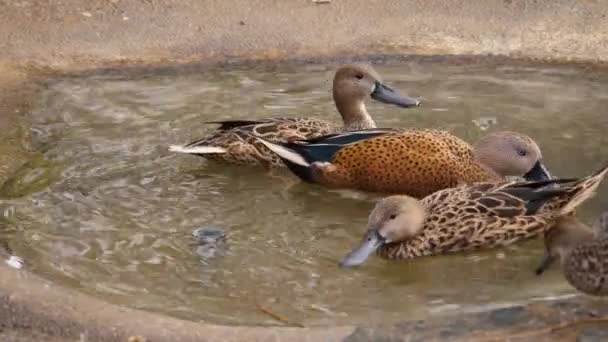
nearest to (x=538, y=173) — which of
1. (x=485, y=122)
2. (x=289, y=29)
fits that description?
(x=485, y=122)

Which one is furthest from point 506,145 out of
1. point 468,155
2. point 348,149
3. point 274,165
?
point 274,165

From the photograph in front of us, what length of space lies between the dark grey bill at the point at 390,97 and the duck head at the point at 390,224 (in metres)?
1.44

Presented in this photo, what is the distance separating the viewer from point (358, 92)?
696 centimetres

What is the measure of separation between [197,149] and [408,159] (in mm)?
1126

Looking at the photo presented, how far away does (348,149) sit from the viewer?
6.36 m

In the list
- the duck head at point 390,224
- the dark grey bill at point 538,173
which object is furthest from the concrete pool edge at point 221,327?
the dark grey bill at point 538,173

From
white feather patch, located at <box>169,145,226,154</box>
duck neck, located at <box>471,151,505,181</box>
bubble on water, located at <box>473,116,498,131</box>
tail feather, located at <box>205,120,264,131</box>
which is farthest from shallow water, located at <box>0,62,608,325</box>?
duck neck, located at <box>471,151,505,181</box>

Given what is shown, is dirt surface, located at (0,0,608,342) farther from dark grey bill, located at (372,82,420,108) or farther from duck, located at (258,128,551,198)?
duck, located at (258,128,551,198)

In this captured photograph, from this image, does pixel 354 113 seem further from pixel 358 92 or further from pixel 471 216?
pixel 471 216

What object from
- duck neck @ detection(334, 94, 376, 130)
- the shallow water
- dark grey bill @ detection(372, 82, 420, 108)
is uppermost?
dark grey bill @ detection(372, 82, 420, 108)

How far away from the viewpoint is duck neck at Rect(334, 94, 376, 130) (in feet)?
22.9

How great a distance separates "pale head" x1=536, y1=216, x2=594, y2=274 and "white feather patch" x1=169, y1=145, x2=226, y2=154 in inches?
84.5

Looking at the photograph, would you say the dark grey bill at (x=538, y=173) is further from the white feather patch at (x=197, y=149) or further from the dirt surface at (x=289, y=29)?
the dirt surface at (x=289, y=29)

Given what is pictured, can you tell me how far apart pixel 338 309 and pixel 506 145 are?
66.9 inches
